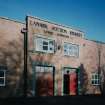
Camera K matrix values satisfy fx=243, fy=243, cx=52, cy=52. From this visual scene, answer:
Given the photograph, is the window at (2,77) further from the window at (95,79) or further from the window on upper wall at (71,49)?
the window at (95,79)

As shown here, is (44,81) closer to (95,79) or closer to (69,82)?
(69,82)

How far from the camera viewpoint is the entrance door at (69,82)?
2723 centimetres

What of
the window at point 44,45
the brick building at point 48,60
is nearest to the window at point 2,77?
the brick building at point 48,60

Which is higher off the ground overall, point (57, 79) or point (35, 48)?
point (35, 48)

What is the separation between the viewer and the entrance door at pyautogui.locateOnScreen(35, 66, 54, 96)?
24.0m

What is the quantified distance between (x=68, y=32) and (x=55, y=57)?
144 inches

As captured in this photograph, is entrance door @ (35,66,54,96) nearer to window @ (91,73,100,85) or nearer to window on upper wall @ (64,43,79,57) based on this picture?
window on upper wall @ (64,43,79,57)

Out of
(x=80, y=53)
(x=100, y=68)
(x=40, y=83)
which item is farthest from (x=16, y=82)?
(x=100, y=68)

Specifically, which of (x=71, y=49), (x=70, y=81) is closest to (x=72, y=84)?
(x=70, y=81)

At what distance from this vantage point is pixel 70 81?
91.0 ft

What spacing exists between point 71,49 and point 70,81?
3.65 metres

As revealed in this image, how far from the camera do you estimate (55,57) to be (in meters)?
25.6

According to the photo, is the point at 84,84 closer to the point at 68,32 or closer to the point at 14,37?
the point at 68,32

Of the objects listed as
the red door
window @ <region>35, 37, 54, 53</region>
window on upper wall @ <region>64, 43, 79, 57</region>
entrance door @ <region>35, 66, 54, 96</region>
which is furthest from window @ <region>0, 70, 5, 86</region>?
the red door
